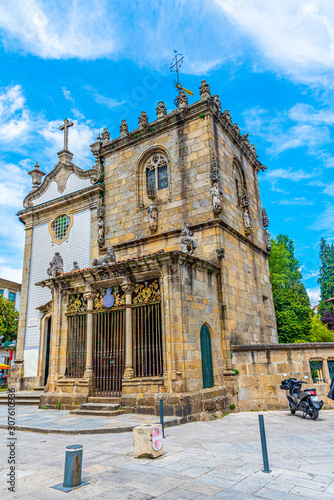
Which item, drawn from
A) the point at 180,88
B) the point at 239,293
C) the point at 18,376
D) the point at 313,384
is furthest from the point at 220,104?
the point at 18,376

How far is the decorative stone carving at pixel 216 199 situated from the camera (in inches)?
551

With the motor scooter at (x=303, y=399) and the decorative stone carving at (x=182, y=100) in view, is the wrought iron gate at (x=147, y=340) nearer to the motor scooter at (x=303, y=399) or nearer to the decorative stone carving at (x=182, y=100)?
the motor scooter at (x=303, y=399)

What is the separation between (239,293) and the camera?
1466 cm

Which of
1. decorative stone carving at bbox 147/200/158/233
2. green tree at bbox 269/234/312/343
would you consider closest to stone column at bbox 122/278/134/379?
decorative stone carving at bbox 147/200/158/233

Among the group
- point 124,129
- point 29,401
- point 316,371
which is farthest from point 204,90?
point 29,401

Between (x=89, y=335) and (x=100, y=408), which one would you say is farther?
(x=89, y=335)

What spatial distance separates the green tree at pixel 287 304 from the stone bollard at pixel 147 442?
17.4 metres

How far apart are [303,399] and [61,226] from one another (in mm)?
14741

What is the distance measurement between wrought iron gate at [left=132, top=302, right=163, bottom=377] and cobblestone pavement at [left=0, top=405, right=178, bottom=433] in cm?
132

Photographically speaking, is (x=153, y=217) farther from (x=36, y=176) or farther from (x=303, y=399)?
(x=36, y=176)

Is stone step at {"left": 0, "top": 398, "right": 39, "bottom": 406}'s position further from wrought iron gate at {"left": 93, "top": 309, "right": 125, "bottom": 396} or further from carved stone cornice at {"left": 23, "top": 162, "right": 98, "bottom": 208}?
carved stone cornice at {"left": 23, "top": 162, "right": 98, "bottom": 208}

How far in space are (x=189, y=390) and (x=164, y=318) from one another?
207 cm

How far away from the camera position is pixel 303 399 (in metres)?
Result: 10.2

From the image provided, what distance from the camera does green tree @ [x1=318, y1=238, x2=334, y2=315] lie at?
48.6m
